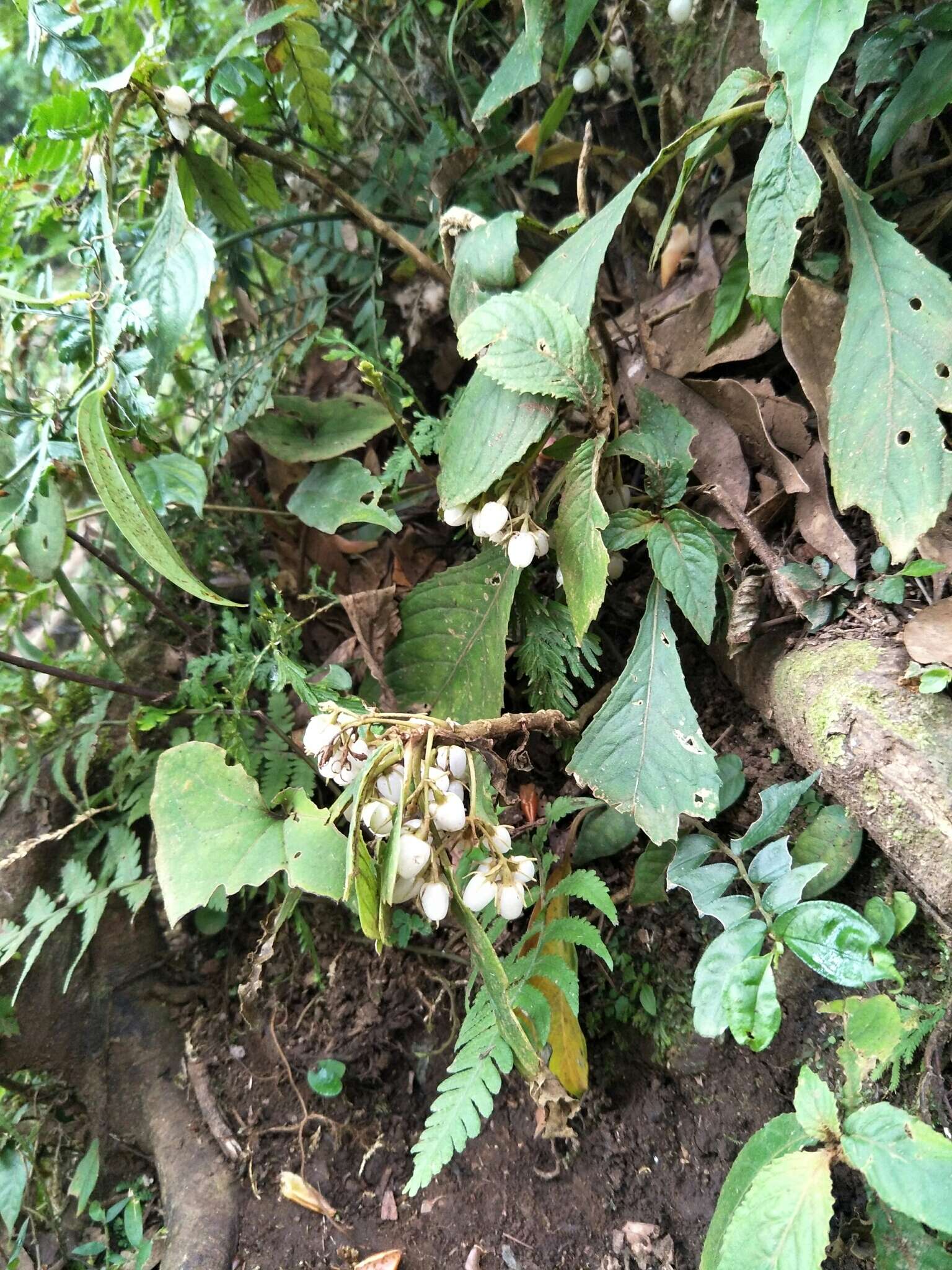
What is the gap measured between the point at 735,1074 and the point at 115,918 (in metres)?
0.99

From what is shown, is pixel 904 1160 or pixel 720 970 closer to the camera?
pixel 904 1160

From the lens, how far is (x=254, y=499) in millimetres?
1452

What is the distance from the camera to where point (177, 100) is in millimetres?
992

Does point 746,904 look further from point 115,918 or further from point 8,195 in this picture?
point 8,195

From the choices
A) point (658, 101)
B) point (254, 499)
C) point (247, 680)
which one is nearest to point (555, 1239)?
point (247, 680)

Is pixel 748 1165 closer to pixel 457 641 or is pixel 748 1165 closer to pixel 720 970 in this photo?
pixel 720 970

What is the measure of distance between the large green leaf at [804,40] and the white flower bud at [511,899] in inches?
32.1

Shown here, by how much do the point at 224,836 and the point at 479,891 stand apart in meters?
0.34

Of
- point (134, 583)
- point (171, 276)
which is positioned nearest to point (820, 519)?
point (171, 276)

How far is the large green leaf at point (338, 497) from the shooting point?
45.5 inches

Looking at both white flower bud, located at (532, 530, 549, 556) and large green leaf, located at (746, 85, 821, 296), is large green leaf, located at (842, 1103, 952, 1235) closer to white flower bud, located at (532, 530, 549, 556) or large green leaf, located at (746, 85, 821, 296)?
white flower bud, located at (532, 530, 549, 556)

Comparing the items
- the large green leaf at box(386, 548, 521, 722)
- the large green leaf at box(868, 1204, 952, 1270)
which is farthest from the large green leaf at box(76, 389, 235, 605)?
the large green leaf at box(868, 1204, 952, 1270)

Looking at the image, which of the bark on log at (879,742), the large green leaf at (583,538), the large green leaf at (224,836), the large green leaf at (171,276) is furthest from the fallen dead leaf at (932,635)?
the large green leaf at (171,276)

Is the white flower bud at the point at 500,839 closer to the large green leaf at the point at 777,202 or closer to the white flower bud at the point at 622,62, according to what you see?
the large green leaf at the point at 777,202
